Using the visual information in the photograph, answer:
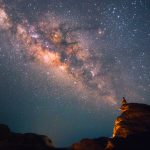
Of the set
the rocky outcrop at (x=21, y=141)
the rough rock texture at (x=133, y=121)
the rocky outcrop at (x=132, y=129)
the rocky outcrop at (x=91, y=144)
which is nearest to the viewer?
the rocky outcrop at (x=132, y=129)

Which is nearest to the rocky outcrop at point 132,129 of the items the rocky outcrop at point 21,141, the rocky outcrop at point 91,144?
the rocky outcrop at point 91,144

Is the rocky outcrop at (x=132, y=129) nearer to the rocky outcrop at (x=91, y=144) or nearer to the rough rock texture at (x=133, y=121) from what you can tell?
the rough rock texture at (x=133, y=121)

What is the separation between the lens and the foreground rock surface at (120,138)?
2716 centimetres

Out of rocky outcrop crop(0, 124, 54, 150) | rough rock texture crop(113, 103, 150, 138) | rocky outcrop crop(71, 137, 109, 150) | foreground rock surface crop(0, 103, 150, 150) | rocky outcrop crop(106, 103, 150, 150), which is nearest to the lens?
rocky outcrop crop(106, 103, 150, 150)

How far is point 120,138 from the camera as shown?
2783 cm

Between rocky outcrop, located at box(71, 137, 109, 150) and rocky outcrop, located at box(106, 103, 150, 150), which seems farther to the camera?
rocky outcrop, located at box(71, 137, 109, 150)

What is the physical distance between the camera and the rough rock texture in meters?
30.3

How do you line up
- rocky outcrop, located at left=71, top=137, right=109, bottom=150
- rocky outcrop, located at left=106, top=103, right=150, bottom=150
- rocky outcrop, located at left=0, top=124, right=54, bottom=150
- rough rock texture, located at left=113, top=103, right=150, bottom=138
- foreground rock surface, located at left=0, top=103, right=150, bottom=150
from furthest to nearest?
1. rocky outcrop, located at left=0, top=124, right=54, bottom=150
2. rough rock texture, located at left=113, top=103, right=150, bottom=138
3. rocky outcrop, located at left=71, top=137, right=109, bottom=150
4. foreground rock surface, located at left=0, top=103, right=150, bottom=150
5. rocky outcrop, located at left=106, top=103, right=150, bottom=150

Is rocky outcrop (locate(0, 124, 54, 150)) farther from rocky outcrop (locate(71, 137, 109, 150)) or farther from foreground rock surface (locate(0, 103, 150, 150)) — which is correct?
rocky outcrop (locate(71, 137, 109, 150))

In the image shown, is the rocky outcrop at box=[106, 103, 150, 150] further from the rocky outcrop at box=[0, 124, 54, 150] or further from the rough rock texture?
the rocky outcrop at box=[0, 124, 54, 150]

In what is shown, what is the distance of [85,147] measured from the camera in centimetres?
2933

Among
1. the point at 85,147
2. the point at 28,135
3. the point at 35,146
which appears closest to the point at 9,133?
the point at 28,135

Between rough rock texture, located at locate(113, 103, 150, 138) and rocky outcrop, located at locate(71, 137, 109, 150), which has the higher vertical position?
rough rock texture, located at locate(113, 103, 150, 138)

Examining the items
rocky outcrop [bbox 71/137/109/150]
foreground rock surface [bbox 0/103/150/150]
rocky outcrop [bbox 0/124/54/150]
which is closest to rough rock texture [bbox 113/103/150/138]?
foreground rock surface [bbox 0/103/150/150]
